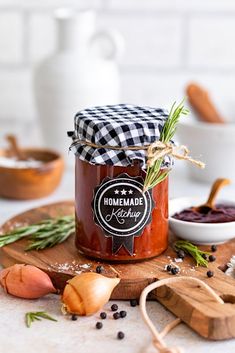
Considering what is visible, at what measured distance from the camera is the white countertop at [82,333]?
1.07 m

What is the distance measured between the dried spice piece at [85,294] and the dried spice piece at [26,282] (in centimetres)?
5

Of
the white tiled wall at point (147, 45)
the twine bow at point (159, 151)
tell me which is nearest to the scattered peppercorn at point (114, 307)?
the twine bow at point (159, 151)

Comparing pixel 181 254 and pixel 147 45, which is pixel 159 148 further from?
pixel 147 45

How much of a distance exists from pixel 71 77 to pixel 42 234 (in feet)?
2.08

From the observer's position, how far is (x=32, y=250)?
4.38 feet

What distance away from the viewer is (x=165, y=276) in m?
1.22

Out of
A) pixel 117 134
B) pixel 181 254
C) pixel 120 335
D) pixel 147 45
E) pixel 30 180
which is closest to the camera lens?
pixel 120 335

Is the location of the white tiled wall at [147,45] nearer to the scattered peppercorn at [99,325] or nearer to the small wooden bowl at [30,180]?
the small wooden bowl at [30,180]

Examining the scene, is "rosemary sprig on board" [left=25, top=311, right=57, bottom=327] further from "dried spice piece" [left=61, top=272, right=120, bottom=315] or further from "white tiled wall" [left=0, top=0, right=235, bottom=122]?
"white tiled wall" [left=0, top=0, right=235, bottom=122]

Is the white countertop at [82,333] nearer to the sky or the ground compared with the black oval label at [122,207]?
nearer to the ground

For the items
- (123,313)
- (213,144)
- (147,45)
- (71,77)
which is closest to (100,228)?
(123,313)

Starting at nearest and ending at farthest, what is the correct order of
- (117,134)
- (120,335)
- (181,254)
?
(120,335) → (117,134) → (181,254)

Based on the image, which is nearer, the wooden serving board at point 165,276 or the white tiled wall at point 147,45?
the wooden serving board at point 165,276

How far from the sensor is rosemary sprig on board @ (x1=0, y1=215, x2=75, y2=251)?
135cm
